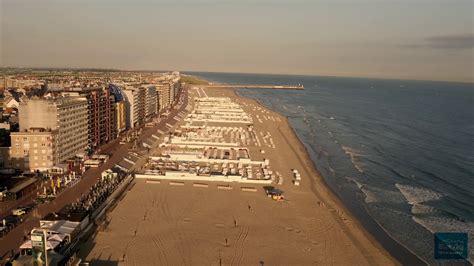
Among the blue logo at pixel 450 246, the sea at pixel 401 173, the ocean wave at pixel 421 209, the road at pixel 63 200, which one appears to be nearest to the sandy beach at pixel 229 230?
the sea at pixel 401 173

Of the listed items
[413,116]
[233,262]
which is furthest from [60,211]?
[413,116]

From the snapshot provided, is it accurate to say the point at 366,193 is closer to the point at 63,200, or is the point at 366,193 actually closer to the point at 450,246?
the point at 450,246

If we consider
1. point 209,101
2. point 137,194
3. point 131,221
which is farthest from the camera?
point 209,101

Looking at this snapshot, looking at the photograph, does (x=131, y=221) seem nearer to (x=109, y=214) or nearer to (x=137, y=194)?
(x=109, y=214)

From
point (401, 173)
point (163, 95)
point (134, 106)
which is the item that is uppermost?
point (163, 95)

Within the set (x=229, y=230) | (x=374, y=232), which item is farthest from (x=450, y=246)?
(x=229, y=230)

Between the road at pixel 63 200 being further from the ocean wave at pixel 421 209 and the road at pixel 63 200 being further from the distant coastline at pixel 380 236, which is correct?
the ocean wave at pixel 421 209
